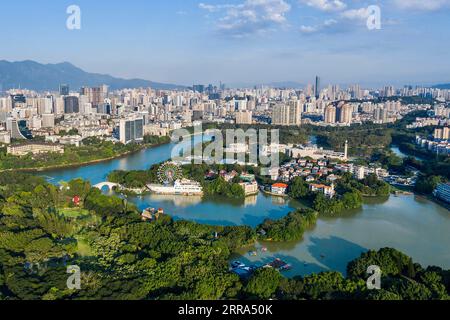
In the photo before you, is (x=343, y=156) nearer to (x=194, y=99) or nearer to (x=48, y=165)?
(x=48, y=165)

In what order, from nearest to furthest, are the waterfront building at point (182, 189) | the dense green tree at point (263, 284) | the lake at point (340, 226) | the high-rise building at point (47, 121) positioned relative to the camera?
the dense green tree at point (263, 284)
the lake at point (340, 226)
the waterfront building at point (182, 189)
the high-rise building at point (47, 121)

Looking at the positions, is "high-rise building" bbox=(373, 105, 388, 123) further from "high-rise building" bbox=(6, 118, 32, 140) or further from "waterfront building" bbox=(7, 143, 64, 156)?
"high-rise building" bbox=(6, 118, 32, 140)

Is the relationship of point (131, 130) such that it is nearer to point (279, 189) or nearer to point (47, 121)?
point (47, 121)

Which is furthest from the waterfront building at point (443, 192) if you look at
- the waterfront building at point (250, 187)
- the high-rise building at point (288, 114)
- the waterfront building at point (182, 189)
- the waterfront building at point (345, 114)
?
the waterfront building at point (345, 114)

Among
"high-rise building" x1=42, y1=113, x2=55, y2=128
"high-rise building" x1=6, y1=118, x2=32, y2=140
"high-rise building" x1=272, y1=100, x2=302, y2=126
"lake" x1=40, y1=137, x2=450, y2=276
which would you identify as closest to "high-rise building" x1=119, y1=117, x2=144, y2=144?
"high-rise building" x1=6, y1=118, x2=32, y2=140

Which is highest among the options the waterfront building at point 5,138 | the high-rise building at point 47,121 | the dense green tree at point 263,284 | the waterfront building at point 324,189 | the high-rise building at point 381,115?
the high-rise building at point 381,115

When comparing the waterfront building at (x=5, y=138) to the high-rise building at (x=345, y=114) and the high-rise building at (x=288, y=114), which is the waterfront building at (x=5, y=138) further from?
the high-rise building at (x=345, y=114)
